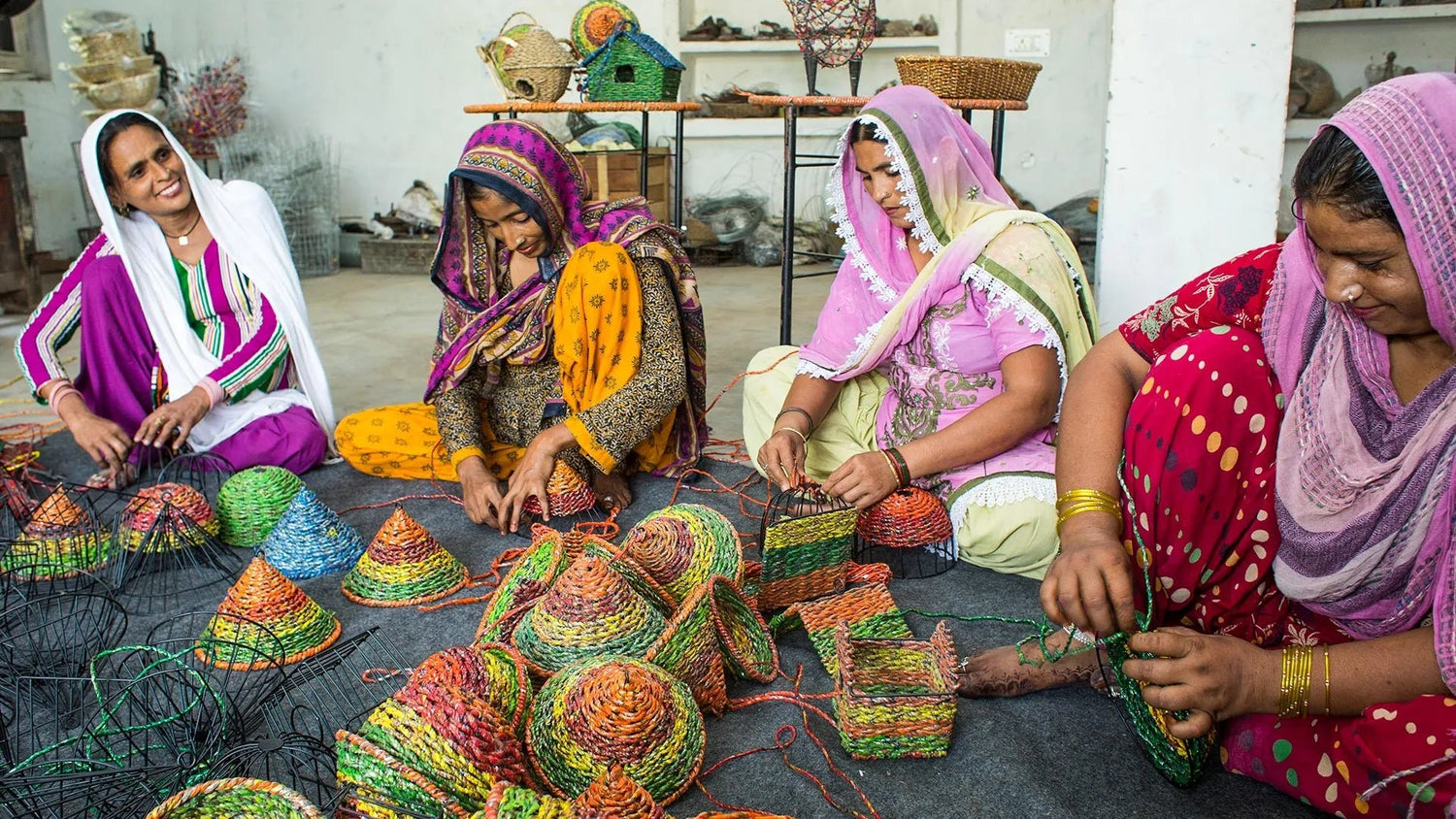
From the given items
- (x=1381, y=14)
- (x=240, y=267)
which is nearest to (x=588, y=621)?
(x=240, y=267)

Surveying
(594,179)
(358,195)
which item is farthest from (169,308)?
(358,195)

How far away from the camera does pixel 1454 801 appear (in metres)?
1.12

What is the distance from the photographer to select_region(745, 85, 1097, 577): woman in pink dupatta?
2.17 m

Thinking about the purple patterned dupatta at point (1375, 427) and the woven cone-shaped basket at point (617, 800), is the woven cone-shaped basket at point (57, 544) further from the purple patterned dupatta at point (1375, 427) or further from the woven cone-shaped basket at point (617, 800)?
the purple patterned dupatta at point (1375, 427)

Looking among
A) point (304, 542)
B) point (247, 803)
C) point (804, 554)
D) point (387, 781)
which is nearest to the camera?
point (247, 803)

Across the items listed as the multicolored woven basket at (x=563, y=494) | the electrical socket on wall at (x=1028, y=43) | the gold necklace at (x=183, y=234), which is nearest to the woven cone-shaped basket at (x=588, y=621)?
the multicolored woven basket at (x=563, y=494)

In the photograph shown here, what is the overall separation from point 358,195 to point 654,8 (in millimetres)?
2474

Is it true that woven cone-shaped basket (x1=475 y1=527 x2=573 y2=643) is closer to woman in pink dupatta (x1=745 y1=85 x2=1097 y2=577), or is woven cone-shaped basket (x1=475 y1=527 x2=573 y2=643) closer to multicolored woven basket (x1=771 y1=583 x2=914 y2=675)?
multicolored woven basket (x1=771 y1=583 x2=914 y2=675)

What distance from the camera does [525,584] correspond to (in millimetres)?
1886

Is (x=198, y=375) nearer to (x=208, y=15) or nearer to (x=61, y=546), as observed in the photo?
(x=61, y=546)

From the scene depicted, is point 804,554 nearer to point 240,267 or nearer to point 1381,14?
point 240,267

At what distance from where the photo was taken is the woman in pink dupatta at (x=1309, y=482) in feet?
3.82

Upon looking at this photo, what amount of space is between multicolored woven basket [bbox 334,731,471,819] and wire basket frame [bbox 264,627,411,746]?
34 cm

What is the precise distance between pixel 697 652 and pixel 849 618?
1.17 ft
